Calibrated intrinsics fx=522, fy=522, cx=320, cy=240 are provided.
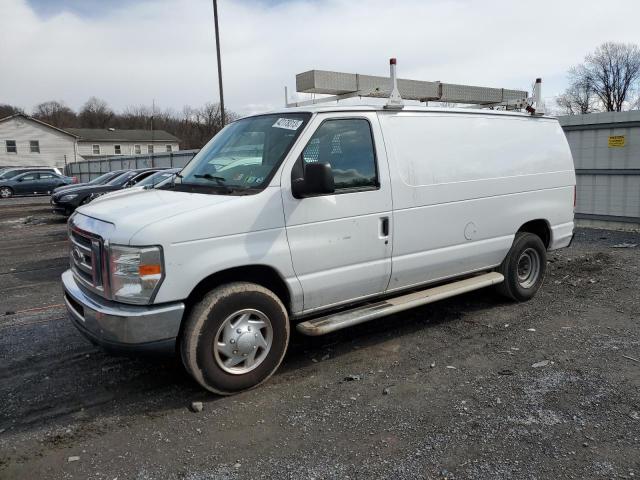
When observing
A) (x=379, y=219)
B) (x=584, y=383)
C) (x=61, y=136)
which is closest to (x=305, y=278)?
(x=379, y=219)

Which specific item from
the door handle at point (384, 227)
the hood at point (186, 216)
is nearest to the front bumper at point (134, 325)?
the hood at point (186, 216)

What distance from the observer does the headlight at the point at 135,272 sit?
11.5 feet

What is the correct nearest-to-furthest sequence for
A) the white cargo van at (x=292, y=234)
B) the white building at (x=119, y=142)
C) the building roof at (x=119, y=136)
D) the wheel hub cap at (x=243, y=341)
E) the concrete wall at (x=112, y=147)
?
the white cargo van at (x=292, y=234), the wheel hub cap at (x=243, y=341), the concrete wall at (x=112, y=147), the white building at (x=119, y=142), the building roof at (x=119, y=136)

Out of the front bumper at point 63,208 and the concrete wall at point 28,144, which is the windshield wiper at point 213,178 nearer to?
the front bumper at point 63,208

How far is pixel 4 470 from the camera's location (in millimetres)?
3137

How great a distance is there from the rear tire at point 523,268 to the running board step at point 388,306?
0.26 m

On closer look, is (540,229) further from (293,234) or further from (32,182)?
(32,182)

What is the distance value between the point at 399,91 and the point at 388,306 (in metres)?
2.16

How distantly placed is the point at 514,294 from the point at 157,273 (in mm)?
4257

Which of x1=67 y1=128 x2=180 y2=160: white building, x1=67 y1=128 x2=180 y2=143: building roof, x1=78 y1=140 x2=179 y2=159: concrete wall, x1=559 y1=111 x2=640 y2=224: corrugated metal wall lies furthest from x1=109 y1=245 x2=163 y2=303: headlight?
x1=67 y1=128 x2=180 y2=143: building roof

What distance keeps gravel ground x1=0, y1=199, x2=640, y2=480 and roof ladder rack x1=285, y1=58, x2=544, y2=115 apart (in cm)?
238

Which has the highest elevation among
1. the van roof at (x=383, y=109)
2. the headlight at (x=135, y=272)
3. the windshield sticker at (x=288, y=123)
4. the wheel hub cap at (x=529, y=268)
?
the van roof at (x=383, y=109)

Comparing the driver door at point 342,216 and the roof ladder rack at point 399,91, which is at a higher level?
the roof ladder rack at point 399,91

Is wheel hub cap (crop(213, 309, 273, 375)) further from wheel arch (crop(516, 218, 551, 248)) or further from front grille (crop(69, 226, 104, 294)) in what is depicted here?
wheel arch (crop(516, 218, 551, 248))
